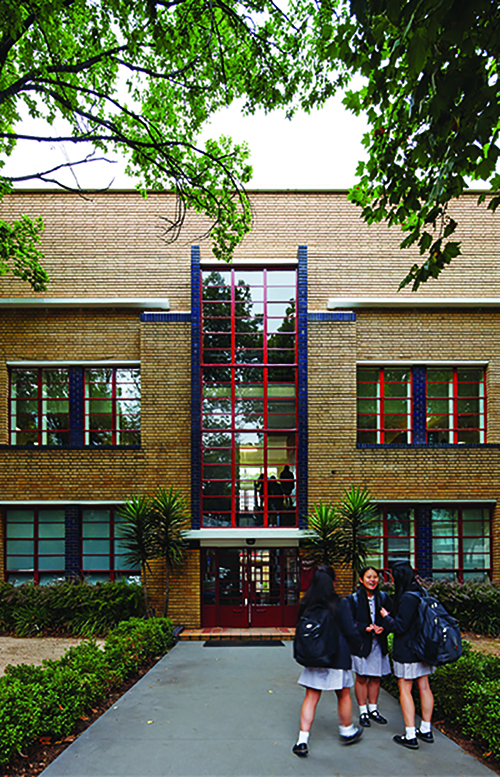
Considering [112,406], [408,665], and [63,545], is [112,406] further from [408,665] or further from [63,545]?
[408,665]

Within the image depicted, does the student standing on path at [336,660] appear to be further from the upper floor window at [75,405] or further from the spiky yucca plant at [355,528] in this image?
the upper floor window at [75,405]

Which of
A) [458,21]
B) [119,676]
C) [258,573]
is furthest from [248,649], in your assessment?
[458,21]

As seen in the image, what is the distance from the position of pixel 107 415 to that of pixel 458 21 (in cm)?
1121

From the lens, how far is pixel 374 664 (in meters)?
5.25

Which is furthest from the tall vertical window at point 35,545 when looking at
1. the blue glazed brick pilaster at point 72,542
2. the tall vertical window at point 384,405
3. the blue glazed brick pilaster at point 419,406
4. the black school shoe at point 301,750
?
the black school shoe at point 301,750

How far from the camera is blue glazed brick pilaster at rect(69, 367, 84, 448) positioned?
12594 millimetres

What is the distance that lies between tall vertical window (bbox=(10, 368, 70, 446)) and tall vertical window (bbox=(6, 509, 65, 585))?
1.82 metres

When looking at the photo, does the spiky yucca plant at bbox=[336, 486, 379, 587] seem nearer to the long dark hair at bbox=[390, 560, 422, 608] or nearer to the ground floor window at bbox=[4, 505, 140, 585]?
the ground floor window at bbox=[4, 505, 140, 585]

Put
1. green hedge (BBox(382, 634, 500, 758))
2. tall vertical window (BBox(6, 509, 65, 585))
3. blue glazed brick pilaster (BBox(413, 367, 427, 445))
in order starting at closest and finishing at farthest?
green hedge (BBox(382, 634, 500, 758)) → tall vertical window (BBox(6, 509, 65, 585)) → blue glazed brick pilaster (BBox(413, 367, 427, 445))

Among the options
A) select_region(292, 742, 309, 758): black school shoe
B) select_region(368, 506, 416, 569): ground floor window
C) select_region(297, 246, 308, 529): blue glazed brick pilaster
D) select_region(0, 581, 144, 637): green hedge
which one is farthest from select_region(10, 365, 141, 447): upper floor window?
select_region(292, 742, 309, 758): black school shoe

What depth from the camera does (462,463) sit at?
12398 mm

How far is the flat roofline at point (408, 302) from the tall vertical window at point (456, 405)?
A: 64.0 inches

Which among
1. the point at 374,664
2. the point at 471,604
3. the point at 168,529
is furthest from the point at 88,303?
the point at 471,604

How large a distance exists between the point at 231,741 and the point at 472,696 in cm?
253
